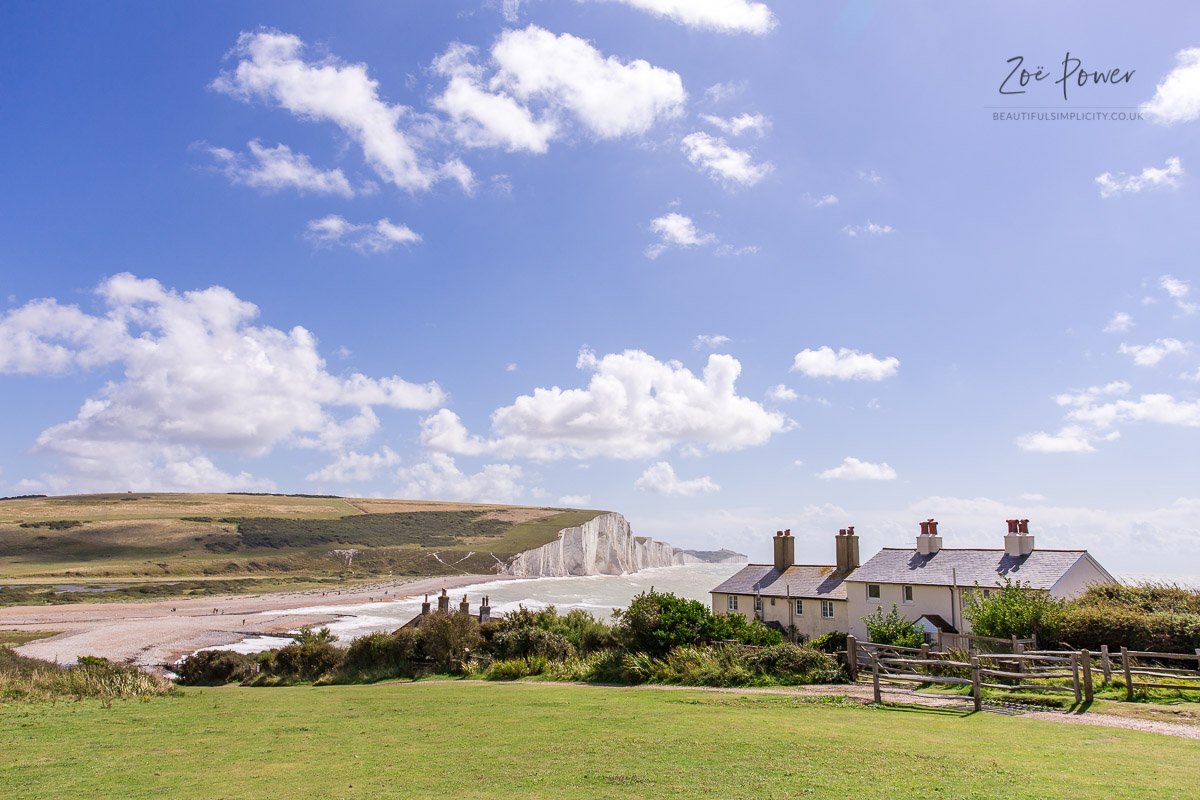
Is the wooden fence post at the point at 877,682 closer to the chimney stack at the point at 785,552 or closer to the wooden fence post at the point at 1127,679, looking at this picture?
the wooden fence post at the point at 1127,679

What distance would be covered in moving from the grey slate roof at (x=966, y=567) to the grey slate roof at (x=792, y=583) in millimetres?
1792

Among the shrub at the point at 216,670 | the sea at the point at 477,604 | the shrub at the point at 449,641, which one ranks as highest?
the shrub at the point at 449,641

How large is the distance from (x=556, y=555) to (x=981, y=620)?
151m

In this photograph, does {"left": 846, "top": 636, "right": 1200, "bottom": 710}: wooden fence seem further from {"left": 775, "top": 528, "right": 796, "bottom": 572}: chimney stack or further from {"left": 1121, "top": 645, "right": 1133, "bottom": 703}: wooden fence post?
{"left": 775, "top": 528, "right": 796, "bottom": 572}: chimney stack

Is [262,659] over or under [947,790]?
under

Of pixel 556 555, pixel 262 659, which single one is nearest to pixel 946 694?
pixel 262 659

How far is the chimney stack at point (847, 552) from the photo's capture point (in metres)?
47.2

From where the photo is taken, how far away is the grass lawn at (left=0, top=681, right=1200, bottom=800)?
9.76 meters

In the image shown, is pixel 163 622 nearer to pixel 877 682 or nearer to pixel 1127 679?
pixel 877 682

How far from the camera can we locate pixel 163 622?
69500 millimetres

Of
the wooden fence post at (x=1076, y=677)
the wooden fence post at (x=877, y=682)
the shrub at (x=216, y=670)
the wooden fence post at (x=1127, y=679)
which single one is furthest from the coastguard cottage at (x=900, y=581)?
the shrub at (x=216, y=670)

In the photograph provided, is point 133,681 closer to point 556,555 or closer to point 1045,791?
point 1045,791

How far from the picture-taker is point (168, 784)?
34.7 feet

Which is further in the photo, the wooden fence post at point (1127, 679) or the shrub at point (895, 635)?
the shrub at point (895, 635)
